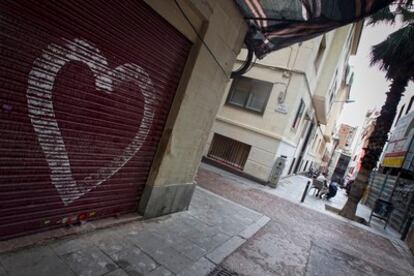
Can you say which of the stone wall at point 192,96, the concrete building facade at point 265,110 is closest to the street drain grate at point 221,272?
the stone wall at point 192,96

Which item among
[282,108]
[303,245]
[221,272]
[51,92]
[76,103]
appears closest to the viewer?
[51,92]

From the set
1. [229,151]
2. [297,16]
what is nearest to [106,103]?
[297,16]

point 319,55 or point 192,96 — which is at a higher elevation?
point 319,55

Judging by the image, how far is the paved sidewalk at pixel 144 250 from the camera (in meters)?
2.93

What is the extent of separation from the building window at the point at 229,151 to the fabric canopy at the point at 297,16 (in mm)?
8045

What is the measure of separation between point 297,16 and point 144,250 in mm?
4767

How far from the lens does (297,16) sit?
5031mm

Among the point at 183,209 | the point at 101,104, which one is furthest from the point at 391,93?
the point at 101,104

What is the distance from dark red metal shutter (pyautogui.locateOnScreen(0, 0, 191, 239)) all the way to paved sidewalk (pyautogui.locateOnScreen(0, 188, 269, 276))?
1.20ft

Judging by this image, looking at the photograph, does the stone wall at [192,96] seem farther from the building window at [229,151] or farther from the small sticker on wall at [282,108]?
the building window at [229,151]

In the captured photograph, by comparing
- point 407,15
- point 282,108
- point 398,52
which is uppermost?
point 407,15

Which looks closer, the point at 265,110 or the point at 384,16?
the point at 384,16

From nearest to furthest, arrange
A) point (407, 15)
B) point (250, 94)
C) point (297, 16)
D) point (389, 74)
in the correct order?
point (297, 16) → point (407, 15) → point (389, 74) → point (250, 94)

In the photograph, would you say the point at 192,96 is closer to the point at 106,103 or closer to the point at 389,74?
the point at 106,103
